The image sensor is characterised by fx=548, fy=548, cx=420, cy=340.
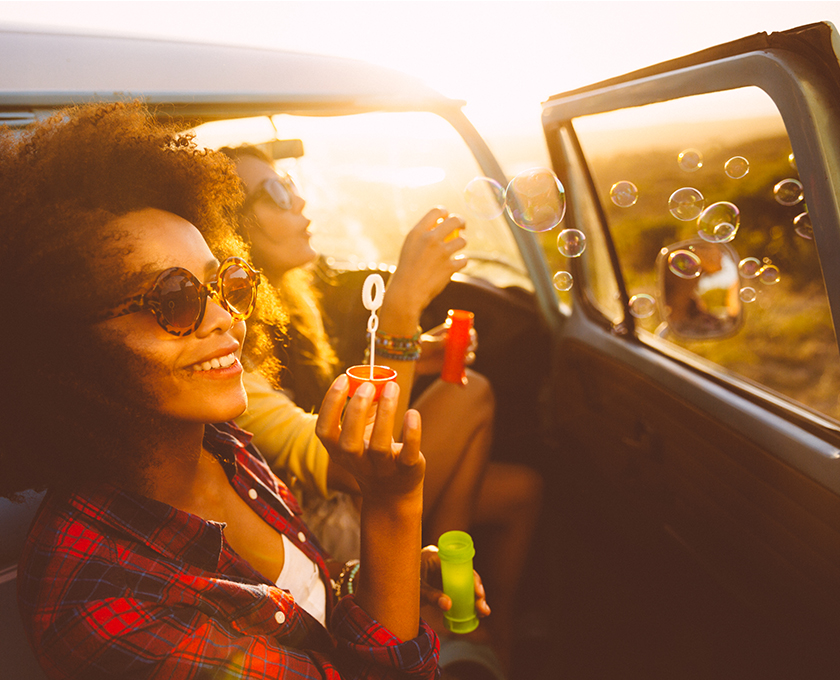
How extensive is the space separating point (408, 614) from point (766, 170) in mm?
18180

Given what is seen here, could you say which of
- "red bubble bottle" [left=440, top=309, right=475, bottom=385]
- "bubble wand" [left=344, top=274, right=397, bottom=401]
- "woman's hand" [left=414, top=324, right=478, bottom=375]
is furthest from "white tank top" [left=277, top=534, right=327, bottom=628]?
"woman's hand" [left=414, top=324, right=478, bottom=375]

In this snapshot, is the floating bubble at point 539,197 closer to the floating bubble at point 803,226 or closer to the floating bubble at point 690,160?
the floating bubble at point 690,160

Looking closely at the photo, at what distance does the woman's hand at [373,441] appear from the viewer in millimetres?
1014

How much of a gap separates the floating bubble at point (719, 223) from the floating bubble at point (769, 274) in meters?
0.15

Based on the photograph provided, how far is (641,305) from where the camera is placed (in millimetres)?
2223

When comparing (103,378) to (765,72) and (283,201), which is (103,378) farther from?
(765,72)

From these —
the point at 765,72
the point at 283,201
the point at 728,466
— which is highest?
the point at 765,72

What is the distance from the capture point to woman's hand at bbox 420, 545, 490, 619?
1450 mm

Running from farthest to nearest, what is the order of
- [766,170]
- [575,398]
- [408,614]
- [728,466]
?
[766,170] → [575,398] → [728,466] → [408,614]

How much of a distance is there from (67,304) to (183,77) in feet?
3.75

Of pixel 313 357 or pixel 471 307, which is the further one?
pixel 471 307

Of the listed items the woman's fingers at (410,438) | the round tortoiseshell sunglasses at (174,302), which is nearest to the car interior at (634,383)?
the round tortoiseshell sunglasses at (174,302)

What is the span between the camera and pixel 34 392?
1.01 metres

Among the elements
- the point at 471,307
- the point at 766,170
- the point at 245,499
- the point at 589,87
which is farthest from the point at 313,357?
the point at 766,170
